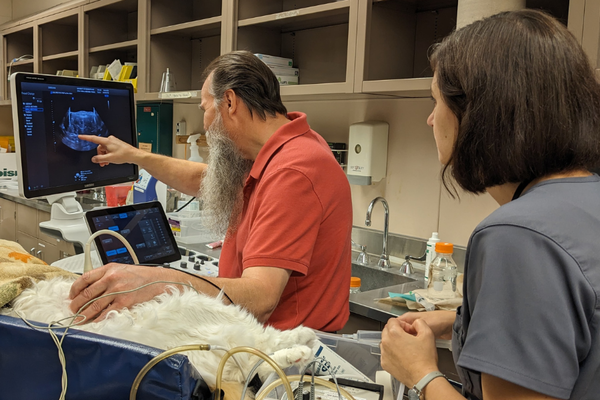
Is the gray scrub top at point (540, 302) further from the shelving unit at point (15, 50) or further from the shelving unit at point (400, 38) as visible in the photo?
the shelving unit at point (15, 50)

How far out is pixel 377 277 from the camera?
2439mm

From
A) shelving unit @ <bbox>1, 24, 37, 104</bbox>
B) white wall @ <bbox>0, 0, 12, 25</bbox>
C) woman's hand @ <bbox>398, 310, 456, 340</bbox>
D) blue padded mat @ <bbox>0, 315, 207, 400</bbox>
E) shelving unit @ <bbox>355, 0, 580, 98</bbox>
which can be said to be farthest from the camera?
white wall @ <bbox>0, 0, 12, 25</bbox>

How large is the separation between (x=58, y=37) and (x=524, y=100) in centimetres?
500

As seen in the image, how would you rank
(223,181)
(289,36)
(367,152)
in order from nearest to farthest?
(223,181), (367,152), (289,36)

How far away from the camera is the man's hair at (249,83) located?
1546 mm

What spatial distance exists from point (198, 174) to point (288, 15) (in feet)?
3.45

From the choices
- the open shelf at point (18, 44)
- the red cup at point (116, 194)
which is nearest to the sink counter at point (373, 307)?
the red cup at point (116, 194)

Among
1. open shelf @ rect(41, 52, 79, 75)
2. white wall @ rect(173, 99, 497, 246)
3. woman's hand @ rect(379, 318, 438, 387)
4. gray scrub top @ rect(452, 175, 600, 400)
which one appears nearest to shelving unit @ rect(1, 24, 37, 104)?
open shelf @ rect(41, 52, 79, 75)

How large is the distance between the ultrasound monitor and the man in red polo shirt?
92 millimetres

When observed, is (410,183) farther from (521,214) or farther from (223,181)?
(521,214)

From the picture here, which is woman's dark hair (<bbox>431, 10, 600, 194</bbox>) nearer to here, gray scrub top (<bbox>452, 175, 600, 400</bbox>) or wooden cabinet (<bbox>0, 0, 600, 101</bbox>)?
gray scrub top (<bbox>452, 175, 600, 400</bbox>)

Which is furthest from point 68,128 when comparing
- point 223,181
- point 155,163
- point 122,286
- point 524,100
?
point 524,100

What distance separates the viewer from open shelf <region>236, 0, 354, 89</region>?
2832 mm

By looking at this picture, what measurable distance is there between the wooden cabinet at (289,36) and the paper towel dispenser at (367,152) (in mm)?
207
